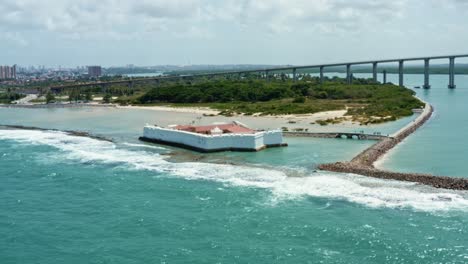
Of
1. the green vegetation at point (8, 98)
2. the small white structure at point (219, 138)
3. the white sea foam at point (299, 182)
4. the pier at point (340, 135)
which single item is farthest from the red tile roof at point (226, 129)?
the green vegetation at point (8, 98)

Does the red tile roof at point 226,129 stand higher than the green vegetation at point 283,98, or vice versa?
the green vegetation at point 283,98

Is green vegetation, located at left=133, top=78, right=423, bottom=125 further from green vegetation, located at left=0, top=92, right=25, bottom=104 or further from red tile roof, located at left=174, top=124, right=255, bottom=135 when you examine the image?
green vegetation, located at left=0, top=92, right=25, bottom=104

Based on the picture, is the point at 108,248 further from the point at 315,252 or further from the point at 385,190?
the point at 385,190

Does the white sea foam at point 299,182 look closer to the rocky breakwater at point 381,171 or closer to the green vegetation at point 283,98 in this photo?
the rocky breakwater at point 381,171

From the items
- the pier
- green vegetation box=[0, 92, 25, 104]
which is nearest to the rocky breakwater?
the pier

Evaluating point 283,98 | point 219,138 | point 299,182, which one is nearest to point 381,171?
point 299,182

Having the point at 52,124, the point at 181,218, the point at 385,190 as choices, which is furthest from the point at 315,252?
the point at 52,124
